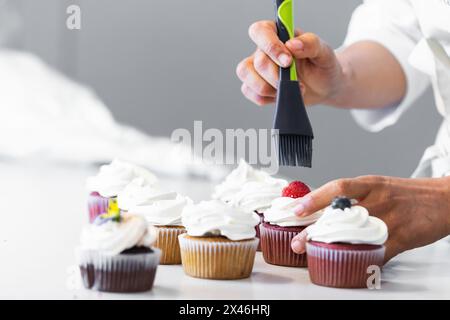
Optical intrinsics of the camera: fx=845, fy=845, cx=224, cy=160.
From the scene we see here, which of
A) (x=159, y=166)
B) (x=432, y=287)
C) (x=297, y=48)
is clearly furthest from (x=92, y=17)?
(x=432, y=287)

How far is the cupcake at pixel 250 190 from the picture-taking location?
7.29 ft

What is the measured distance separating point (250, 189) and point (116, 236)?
2.48 feet

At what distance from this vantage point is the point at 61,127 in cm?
Result: 650

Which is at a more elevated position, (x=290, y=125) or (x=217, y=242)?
(x=290, y=125)

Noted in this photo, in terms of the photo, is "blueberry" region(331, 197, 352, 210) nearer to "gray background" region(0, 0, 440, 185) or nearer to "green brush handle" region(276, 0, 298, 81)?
"green brush handle" region(276, 0, 298, 81)

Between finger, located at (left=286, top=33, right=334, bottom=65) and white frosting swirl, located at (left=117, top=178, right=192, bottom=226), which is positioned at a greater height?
finger, located at (left=286, top=33, right=334, bottom=65)

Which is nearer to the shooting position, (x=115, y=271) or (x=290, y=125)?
(x=115, y=271)

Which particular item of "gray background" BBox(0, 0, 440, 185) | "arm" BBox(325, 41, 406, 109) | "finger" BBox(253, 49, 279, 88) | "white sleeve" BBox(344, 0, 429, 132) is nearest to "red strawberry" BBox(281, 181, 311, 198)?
"finger" BBox(253, 49, 279, 88)

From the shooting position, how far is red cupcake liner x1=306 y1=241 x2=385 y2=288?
170cm

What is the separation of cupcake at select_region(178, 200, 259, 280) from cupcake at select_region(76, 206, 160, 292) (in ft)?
0.70

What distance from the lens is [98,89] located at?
20.6 ft

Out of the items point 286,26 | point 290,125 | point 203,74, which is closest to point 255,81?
point 286,26

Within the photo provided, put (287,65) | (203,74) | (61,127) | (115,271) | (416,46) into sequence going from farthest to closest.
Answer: (61,127)
(203,74)
(416,46)
(287,65)
(115,271)

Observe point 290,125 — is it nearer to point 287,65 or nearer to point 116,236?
point 287,65
